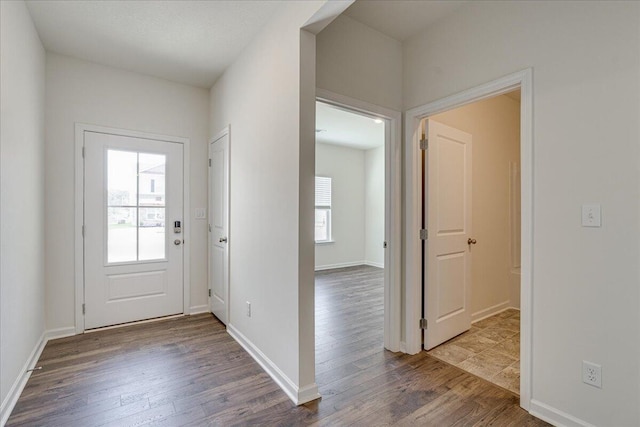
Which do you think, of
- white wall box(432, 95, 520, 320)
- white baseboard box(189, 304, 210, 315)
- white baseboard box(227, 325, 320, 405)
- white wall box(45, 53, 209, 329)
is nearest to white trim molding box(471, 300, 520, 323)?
white wall box(432, 95, 520, 320)

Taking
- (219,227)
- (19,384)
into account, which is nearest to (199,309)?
(219,227)

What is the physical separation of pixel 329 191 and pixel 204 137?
3447 millimetres

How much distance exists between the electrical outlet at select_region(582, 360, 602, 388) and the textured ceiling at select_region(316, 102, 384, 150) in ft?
11.4

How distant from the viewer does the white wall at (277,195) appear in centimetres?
199

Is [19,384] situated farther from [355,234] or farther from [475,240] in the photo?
[355,234]

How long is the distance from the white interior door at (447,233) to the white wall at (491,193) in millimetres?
332

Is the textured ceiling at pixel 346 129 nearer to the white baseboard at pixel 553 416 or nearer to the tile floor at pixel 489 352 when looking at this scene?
the tile floor at pixel 489 352

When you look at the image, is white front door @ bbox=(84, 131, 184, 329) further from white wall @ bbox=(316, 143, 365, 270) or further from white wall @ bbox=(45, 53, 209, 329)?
white wall @ bbox=(316, 143, 365, 270)

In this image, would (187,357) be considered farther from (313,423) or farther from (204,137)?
(204,137)

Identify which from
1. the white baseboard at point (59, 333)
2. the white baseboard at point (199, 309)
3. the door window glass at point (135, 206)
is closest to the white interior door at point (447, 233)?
the white baseboard at point (199, 309)

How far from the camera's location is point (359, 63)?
8.29ft

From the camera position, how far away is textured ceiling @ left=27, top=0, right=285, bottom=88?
2.24 metres

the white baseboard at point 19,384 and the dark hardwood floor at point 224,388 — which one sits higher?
the white baseboard at point 19,384

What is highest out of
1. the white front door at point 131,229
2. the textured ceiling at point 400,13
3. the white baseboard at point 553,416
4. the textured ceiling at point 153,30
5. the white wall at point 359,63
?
the textured ceiling at point 400,13
